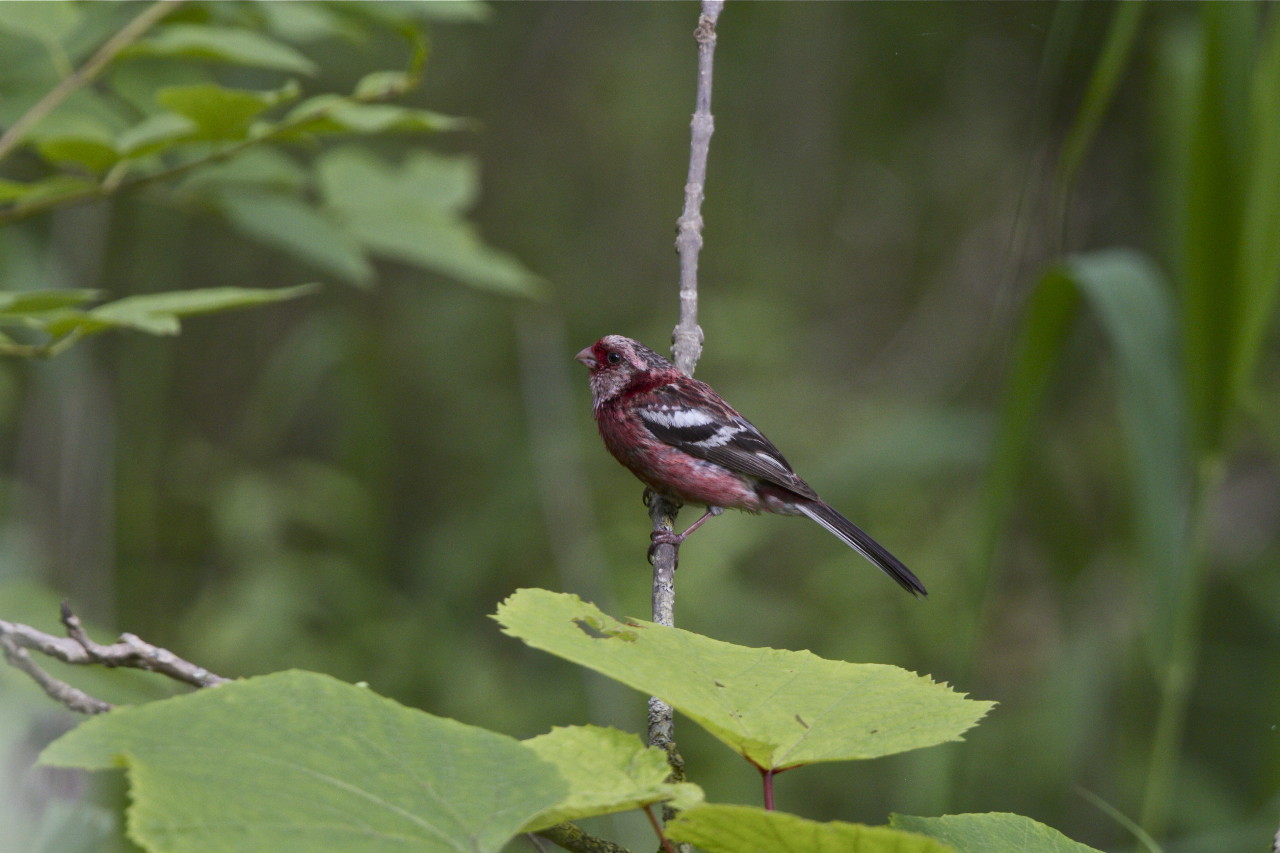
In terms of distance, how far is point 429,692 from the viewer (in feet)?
19.0

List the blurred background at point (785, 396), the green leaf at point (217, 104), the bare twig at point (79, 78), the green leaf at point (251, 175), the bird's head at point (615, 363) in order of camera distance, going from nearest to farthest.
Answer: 1. the green leaf at point (217, 104)
2. the bare twig at point (79, 78)
3. the green leaf at point (251, 175)
4. the blurred background at point (785, 396)
5. the bird's head at point (615, 363)

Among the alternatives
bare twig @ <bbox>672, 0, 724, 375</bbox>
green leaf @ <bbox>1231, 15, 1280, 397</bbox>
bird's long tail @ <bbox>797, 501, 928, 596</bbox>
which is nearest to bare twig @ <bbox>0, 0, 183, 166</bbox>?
bare twig @ <bbox>672, 0, 724, 375</bbox>

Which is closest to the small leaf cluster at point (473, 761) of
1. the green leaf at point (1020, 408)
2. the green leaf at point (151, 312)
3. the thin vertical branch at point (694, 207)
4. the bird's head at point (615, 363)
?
the green leaf at point (151, 312)

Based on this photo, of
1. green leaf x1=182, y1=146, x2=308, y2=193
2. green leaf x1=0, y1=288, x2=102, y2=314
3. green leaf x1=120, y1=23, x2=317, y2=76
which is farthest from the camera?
green leaf x1=182, y1=146, x2=308, y2=193

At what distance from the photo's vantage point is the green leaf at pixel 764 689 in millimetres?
864

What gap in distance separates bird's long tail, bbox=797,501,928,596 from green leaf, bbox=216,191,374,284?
7.13ft

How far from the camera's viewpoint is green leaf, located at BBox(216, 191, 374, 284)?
2.45 m

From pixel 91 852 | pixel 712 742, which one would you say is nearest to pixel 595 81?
pixel 712 742

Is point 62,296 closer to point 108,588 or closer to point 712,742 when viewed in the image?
point 108,588

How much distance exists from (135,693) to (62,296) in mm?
744

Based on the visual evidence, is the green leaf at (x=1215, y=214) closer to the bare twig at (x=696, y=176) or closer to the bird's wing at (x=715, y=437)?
the bare twig at (x=696, y=176)

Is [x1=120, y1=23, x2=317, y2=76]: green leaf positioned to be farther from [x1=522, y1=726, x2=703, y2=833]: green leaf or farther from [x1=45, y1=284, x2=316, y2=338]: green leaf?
[x1=522, y1=726, x2=703, y2=833]: green leaf

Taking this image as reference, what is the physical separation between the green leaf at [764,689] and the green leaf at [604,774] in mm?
53

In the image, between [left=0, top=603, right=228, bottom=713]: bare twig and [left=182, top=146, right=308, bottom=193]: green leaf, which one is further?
[left=182, top=146, right=308, bottom=193]: green leaf
